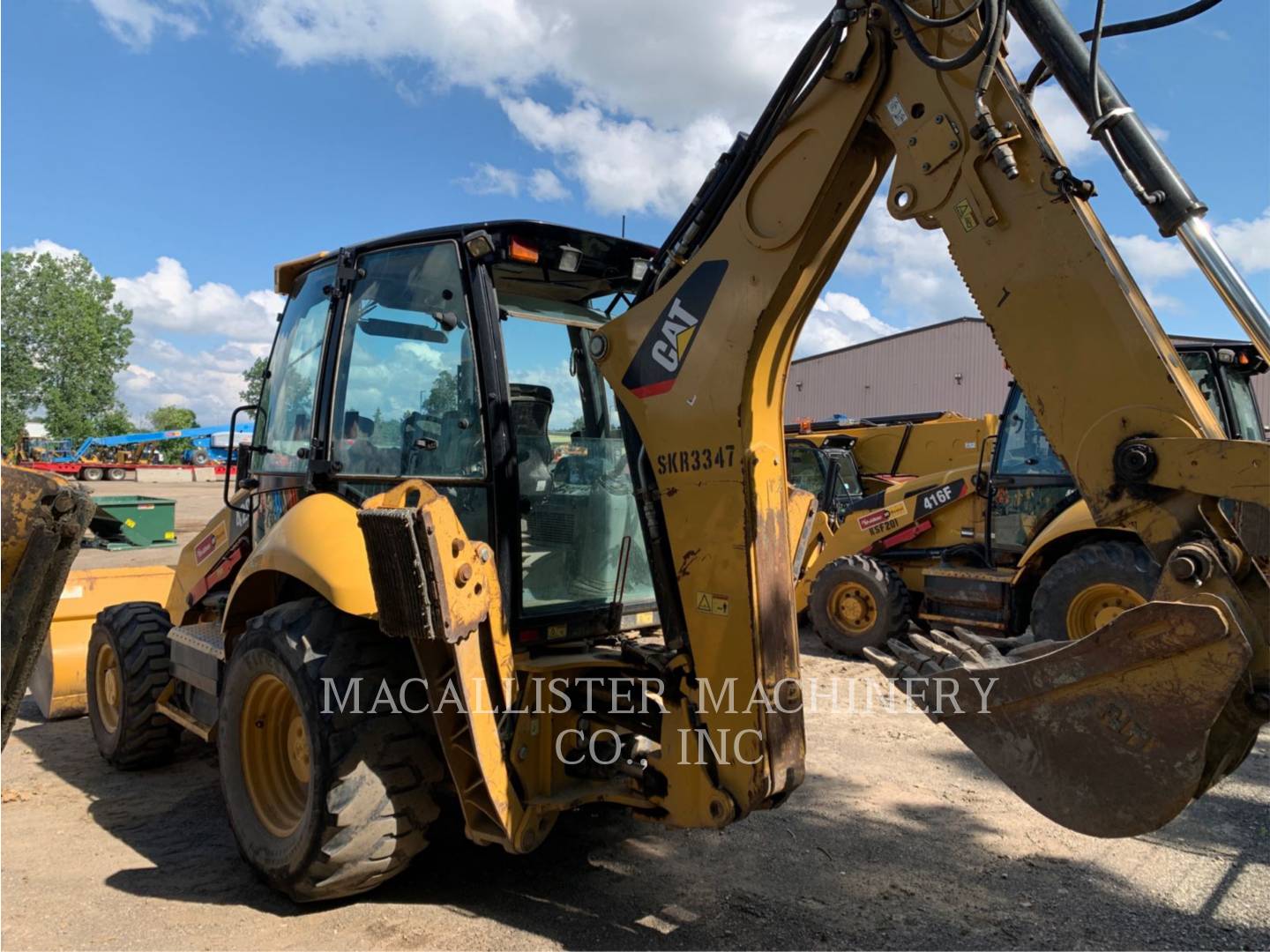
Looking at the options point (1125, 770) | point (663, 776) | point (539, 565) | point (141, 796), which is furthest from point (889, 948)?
point (141, 796)

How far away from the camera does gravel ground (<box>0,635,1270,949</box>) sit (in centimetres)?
316

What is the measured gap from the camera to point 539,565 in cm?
346

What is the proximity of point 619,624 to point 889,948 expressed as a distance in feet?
4.84

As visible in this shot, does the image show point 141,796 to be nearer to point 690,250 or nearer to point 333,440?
point 333,440

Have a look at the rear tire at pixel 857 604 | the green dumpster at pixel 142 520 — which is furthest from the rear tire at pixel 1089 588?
the green dumpster at pixel 142 520

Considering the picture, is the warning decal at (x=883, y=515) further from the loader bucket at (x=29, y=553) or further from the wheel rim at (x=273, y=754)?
the loader bucket at (x=29, y=553)

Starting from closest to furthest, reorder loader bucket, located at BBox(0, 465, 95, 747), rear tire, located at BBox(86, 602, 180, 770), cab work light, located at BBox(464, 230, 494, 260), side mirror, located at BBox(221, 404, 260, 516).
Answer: loader bucket, located at BBox(0, 465, 95, 747), cab work light, located at BBox(464, 230, 494, 260), side mirror, located at BBox(221, 404, 260, 516), rear tire, located at BBox(86, 602, 180, 770)

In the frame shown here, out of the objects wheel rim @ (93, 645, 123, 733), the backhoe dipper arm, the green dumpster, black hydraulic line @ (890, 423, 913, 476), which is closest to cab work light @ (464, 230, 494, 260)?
the backhoe dipper arm

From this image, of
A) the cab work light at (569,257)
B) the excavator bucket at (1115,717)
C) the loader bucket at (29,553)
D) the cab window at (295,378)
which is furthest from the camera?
the cab window at (295,378)

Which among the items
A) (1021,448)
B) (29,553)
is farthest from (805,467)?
(29,553)

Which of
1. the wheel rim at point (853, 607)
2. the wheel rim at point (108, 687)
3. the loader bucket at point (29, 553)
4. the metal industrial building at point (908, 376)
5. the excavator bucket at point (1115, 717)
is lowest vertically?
the wheel rim at point (108, 687)

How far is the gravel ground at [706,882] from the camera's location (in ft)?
10.4

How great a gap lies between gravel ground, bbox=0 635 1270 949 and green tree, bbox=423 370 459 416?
6.07ft

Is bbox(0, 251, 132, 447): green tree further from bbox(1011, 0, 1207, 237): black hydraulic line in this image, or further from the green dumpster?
bbox(1011, 0, 1207, 237): black hydraulic line
